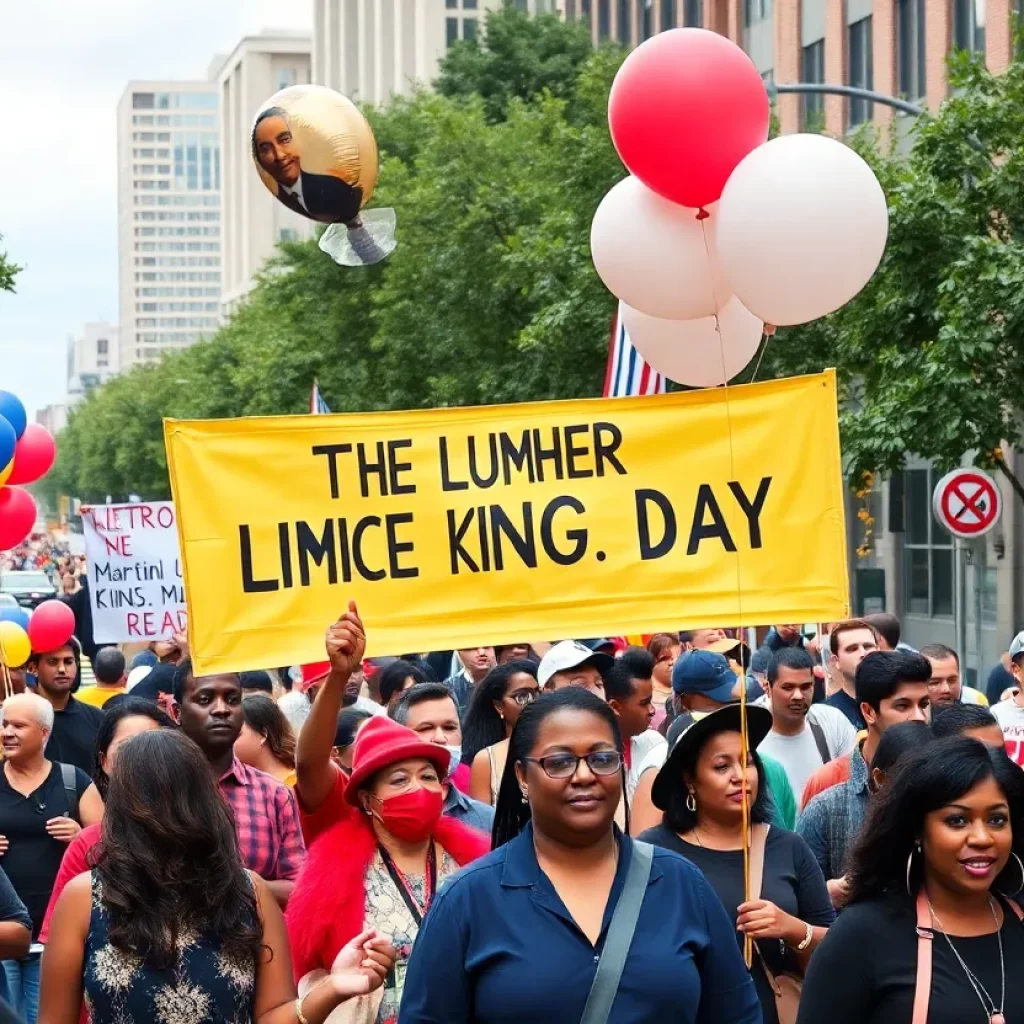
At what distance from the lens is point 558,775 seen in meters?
4.10

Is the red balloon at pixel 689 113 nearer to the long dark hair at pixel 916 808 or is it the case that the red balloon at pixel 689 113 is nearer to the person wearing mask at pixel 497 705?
the person wearing mask at pixel 497 705

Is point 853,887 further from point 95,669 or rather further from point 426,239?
point 426,239

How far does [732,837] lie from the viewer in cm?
568

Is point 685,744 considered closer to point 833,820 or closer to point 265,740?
point 833,820

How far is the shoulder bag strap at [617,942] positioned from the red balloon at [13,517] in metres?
9.92

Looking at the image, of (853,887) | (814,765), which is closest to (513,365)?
(814,765)

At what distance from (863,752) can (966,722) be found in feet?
2.33

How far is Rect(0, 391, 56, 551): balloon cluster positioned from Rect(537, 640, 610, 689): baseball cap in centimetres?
622

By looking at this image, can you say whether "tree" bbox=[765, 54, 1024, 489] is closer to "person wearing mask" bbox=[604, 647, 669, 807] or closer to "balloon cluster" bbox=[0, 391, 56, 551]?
"balloon cluster" bbox=[0, 391, 56, 551]

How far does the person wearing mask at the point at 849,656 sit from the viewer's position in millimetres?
9109

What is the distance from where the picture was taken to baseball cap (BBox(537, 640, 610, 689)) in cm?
789

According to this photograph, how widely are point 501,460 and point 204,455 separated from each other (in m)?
0.90

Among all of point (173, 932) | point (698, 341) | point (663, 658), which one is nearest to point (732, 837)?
point (173, 932)

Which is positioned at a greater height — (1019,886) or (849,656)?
(849,656)
